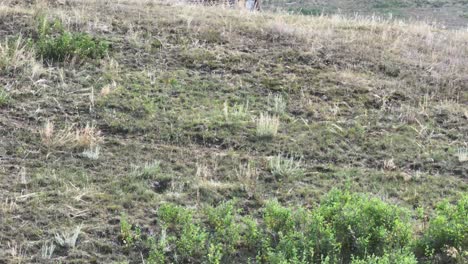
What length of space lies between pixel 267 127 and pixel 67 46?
A: 3.59 m

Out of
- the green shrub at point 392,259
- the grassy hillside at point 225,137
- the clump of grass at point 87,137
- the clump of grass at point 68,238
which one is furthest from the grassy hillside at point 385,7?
the green shrub at point 392,259

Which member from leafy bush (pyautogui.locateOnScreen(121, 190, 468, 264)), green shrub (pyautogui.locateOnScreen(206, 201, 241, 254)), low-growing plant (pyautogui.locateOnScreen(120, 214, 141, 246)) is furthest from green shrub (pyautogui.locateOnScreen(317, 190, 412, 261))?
low-growing plant (pyautogui.locateOnScreen(120, 214, 141, 246))

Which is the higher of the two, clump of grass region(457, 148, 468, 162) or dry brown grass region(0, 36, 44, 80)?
dry brown grass region(0, 36, 44, 80)

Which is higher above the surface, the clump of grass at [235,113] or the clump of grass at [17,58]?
the clump of grass at [17,58]

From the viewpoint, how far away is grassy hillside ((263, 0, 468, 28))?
88.1ft

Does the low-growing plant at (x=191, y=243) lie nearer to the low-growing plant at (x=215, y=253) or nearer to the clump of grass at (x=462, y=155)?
the low-growing plant at (x=215, y=253)

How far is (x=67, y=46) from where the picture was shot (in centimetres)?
932

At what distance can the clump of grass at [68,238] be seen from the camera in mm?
5488

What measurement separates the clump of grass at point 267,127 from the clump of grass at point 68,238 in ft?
9.57

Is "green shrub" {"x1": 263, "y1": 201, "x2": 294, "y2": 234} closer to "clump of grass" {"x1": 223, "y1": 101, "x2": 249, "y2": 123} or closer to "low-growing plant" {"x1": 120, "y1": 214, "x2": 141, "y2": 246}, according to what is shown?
"low-growing plant" {"x1": 120, "y1": 214, "x2": 141, "y2": 246}

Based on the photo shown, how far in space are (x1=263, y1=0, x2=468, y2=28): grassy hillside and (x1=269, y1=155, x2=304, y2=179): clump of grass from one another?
20.0 m

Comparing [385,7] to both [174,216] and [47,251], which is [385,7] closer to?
[174,216]

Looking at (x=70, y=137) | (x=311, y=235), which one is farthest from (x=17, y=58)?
(x=311, y=235)

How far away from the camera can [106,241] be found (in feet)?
18.4
